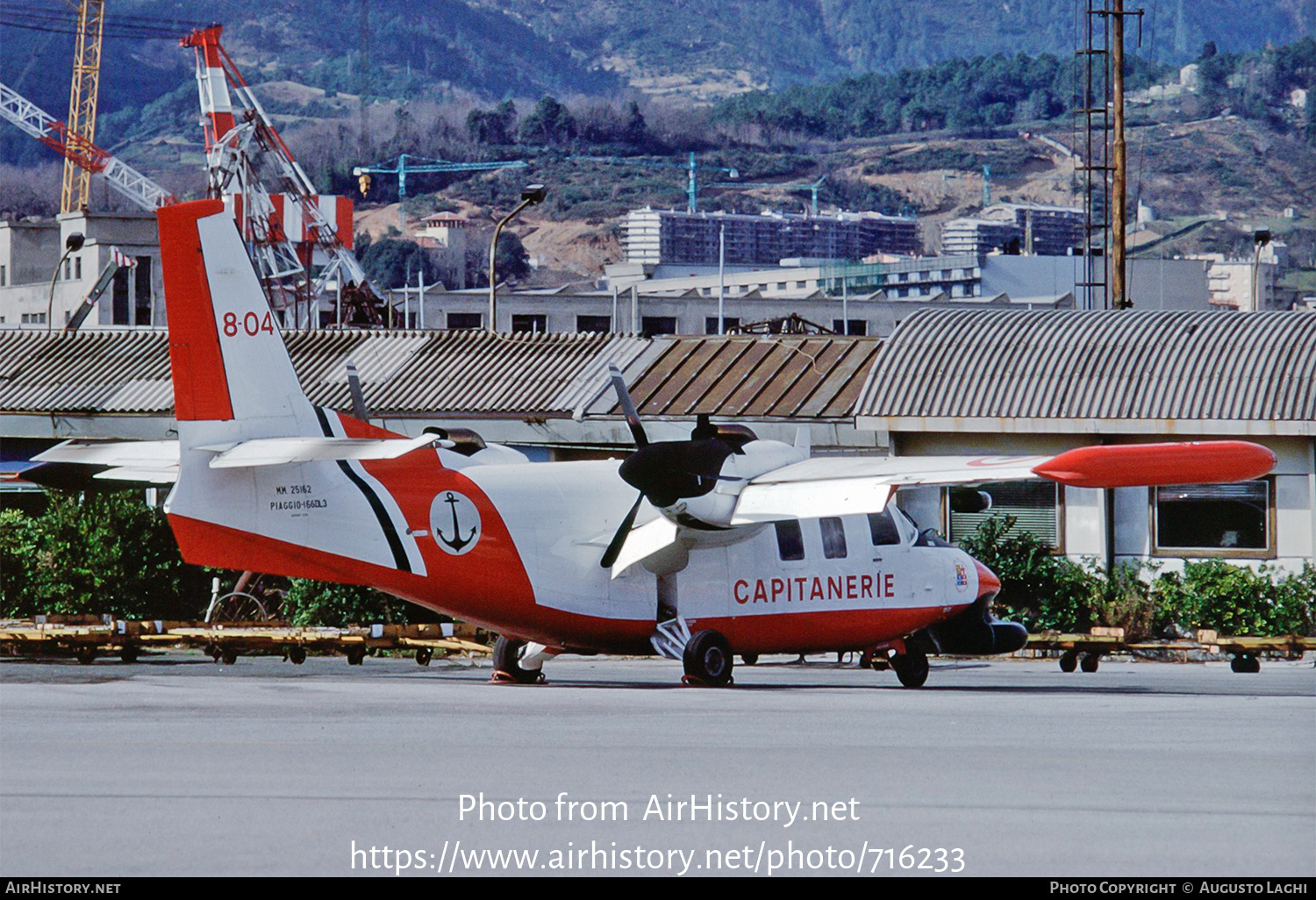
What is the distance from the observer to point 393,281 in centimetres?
14288

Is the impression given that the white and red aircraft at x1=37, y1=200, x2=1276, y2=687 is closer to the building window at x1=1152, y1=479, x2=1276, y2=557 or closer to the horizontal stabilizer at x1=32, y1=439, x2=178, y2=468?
the horizontal stabilizer at x1=32, y1=439, x2=178, y2=468

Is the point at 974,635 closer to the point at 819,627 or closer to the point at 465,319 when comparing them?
the point at 819,627

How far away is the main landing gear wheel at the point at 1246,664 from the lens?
23172mm

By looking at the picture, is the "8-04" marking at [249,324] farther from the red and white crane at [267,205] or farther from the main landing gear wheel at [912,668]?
the red and white crane at [267,205]

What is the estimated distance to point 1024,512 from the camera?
2756 cm

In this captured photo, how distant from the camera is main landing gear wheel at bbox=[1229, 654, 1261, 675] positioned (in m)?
23.2

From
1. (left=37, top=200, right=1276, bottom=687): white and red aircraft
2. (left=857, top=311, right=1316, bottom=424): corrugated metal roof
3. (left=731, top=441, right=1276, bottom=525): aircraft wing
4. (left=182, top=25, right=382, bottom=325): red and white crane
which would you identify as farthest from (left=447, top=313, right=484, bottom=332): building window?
(left=731, top=441, right=1276, bottom=525): aircraft wing

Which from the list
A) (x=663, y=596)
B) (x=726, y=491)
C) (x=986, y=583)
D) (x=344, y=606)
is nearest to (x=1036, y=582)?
(x=986, y=583)

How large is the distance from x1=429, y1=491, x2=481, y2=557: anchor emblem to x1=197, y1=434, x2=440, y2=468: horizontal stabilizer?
154 centimetres

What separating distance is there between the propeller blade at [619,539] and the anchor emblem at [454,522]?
158cm

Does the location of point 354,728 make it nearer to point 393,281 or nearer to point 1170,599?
point 1170,599

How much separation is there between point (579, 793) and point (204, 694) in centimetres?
850

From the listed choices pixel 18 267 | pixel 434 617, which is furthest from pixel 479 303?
pixel 434 617

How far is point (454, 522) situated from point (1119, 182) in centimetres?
2292
